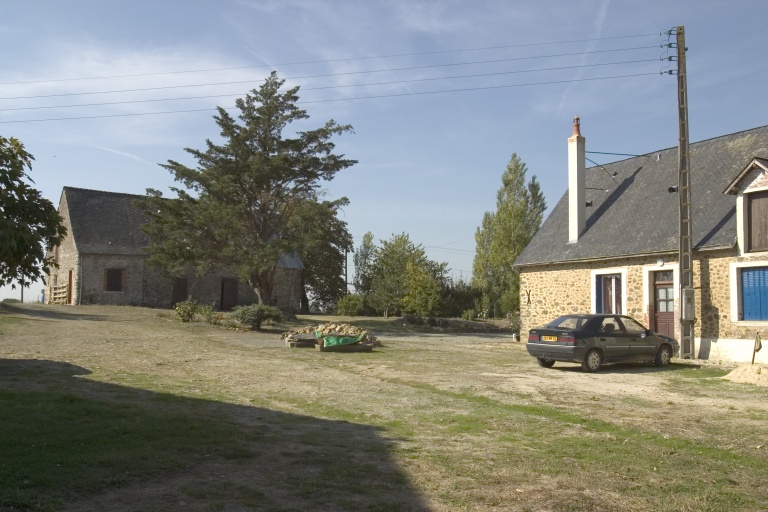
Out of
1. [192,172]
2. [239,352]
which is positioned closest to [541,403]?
[239,352]

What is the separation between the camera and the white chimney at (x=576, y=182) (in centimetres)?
2522

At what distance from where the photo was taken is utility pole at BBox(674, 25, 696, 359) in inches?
761

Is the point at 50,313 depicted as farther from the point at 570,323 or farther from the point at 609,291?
the point at 570,323

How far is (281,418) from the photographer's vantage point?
31.6 feet

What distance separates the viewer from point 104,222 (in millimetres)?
42938

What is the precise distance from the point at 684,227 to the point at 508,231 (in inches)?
1133

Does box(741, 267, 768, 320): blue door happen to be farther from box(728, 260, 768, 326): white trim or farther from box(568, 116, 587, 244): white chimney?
box(568, 116, 587, 244): white chimney

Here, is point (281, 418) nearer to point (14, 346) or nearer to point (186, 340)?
point (14, 346)

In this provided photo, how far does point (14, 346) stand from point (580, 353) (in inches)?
576

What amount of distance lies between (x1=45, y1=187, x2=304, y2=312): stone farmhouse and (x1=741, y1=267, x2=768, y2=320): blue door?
31.2m

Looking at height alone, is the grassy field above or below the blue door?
below

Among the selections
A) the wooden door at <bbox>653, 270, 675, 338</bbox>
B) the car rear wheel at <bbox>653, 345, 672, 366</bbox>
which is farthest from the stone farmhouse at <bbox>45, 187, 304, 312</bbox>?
the car rear wheel at <bbox>653, 345, 672, 366</bbox>

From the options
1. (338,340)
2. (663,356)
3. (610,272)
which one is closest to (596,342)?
(663,356)

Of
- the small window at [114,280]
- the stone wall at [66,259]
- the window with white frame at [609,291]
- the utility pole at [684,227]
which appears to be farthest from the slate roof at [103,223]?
the utility pole at [684,227]
